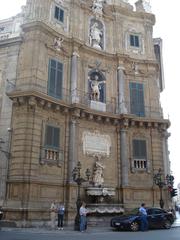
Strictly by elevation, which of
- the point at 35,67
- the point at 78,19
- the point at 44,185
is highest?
the point at 78,19

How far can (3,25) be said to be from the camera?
2214 centimetres

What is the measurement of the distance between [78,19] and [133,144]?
1086cm

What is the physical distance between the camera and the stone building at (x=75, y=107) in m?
17.9

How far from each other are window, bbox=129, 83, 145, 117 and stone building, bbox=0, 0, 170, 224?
0.08 meters

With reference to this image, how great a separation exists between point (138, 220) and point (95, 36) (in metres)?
15.1

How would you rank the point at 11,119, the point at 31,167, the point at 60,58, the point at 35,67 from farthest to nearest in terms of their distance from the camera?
the point at 60,58 < the point at 35,67 < the point at 11,119 < the point at 31,167

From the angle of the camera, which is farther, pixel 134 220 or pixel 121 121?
pixel 121 121

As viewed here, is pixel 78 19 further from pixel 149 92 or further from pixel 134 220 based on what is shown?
pixel 134 220

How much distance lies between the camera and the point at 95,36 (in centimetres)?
2470

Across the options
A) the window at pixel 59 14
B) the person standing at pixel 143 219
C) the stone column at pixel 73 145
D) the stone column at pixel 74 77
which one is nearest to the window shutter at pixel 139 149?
the stone column at pixel 73 145

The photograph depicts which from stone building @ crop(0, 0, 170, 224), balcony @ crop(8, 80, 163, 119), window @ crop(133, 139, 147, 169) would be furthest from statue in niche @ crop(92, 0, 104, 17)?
window @ crop(133, 139, 147, 169)

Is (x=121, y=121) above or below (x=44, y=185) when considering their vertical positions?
above

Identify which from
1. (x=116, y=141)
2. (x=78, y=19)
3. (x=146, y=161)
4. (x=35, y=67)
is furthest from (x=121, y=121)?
(x=78, y=19)

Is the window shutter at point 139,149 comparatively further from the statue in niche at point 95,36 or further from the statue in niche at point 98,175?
the statue in niche at point 95,36
